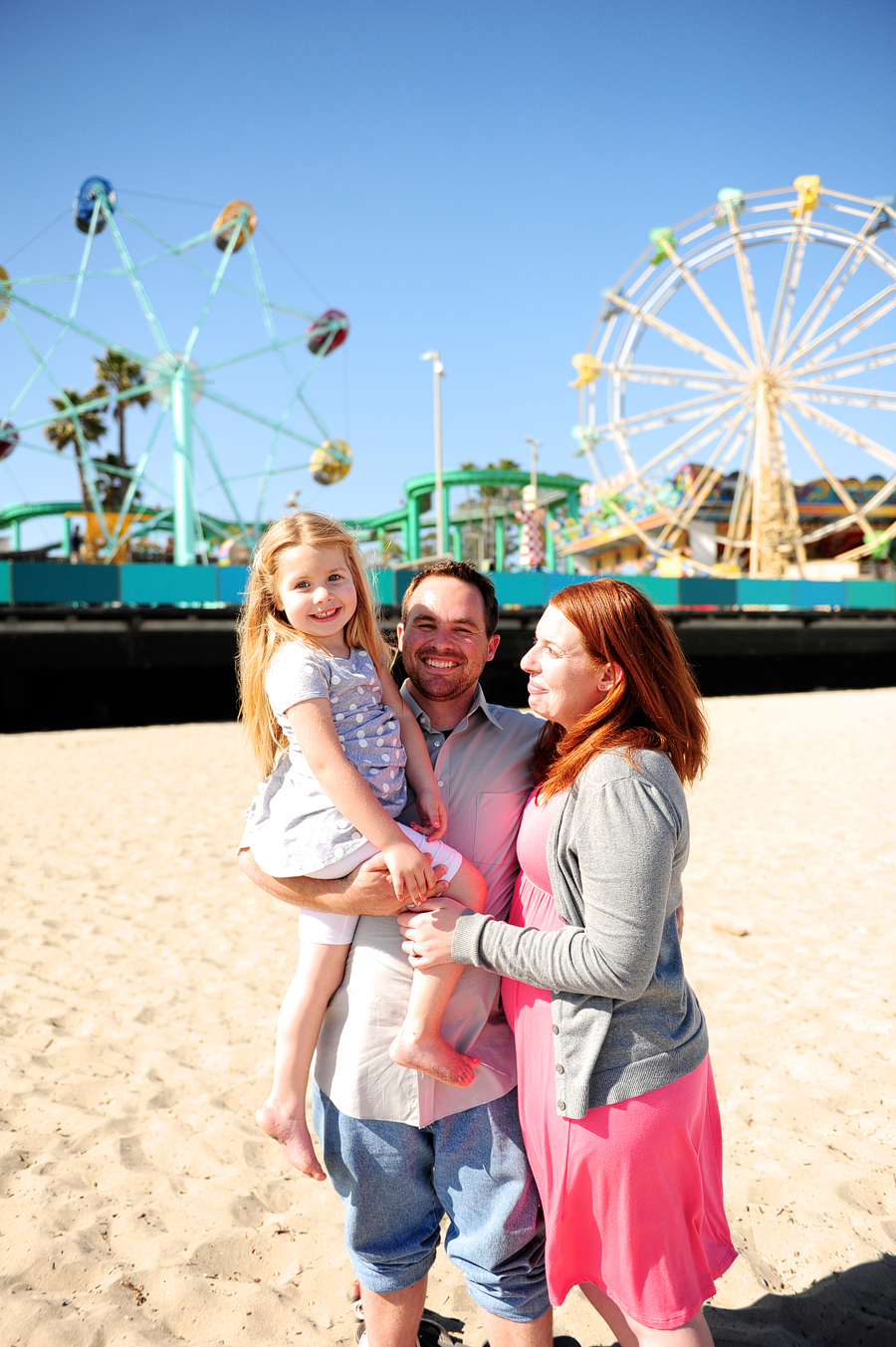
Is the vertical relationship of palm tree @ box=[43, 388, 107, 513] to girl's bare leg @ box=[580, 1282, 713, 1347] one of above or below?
above

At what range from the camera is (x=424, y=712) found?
1.84 m

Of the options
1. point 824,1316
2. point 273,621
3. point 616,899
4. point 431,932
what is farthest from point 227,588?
point 616,899

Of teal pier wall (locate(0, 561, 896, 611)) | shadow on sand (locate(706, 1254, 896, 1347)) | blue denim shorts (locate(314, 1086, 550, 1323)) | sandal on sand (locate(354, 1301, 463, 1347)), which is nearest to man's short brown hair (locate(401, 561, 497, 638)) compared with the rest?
blue denim shorts (locate(314, 1086, 550, 1323))

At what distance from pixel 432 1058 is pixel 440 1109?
0.46 ft

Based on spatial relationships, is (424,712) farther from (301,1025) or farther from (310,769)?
(301,1025)

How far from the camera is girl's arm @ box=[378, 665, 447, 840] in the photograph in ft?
5.44

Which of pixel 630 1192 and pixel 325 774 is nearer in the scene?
pixel 630 1192

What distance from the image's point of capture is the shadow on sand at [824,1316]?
80.8 inches

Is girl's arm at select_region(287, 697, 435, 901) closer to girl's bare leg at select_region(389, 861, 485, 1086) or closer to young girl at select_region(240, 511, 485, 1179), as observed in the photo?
Result: young girl at select_region(240, 511, 485, 1179)

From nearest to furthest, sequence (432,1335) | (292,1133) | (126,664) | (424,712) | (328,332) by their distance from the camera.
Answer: (292,1133) < (424,712) < (432,1335) < (126,664) < (328,332)

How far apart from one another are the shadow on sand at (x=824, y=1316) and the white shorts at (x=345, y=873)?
4.78 feet

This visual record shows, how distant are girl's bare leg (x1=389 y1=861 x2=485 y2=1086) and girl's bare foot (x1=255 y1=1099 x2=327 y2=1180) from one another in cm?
34

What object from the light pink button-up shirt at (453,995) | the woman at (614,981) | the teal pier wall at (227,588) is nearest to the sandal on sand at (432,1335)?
the woman at (614,981)

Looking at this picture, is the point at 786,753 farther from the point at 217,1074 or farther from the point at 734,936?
the point at 217,1074
